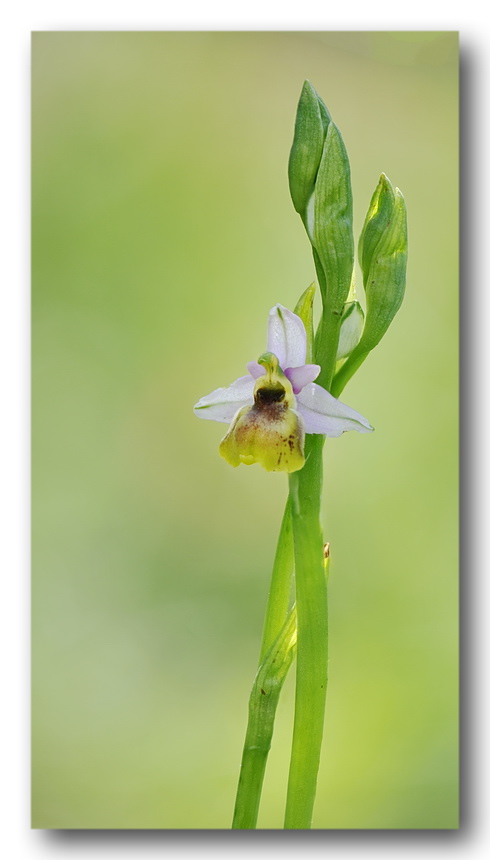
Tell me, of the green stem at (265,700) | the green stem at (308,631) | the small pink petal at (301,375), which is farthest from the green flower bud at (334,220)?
the green stem at (265,700)

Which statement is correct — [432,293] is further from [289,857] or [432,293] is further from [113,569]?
[289,857]

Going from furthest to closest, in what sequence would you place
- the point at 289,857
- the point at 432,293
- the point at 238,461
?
1. the point at 432,293
2. the point at 289,857
3. the point at 238,461

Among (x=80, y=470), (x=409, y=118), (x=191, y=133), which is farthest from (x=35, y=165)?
(x=409, y=118)

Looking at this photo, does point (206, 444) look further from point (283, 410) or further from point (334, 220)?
point (334, 220)

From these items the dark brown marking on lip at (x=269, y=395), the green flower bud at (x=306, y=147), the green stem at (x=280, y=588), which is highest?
the green flower bud at (x=306, y=147)

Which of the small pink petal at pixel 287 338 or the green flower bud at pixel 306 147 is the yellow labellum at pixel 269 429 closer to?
the small pink petal at pixel 287 338

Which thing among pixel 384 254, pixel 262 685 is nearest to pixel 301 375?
pixel 384 254

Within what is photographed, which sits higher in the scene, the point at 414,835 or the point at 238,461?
the point at 238,461
